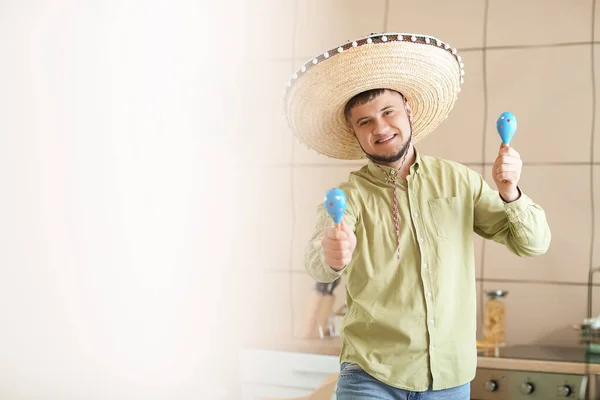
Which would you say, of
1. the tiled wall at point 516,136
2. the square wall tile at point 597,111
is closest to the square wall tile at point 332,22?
the tiled wall at point 516,136

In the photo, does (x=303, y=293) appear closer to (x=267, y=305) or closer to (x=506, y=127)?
(x=267, y=305)

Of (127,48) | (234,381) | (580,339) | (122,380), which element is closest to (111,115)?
(127,48)

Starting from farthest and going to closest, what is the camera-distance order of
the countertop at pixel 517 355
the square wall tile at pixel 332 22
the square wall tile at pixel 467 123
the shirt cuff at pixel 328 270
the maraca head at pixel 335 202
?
the square wall tile at pixel 332 22 → the square wall tile at pixel 467 123 → the countertop at pixel 517 355 → the shirt cuff at pixel 328 270 → the maraca head at pixel 335 202

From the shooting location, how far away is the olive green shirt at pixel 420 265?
4.32ft

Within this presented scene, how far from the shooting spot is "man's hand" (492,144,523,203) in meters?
1.26

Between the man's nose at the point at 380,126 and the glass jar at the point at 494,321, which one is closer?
the man's nose at the point at 380,126

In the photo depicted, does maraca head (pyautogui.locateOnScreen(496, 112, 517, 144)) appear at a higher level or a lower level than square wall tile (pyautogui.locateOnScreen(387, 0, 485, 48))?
lower

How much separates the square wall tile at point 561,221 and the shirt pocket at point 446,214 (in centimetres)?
107

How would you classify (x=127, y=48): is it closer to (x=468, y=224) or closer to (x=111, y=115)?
(x=111, y=115)

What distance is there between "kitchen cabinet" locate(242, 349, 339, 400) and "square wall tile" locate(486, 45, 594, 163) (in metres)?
0.98

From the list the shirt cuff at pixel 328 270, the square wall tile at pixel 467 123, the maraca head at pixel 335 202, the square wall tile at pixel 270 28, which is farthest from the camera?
the square wall tile at pixel 467 123

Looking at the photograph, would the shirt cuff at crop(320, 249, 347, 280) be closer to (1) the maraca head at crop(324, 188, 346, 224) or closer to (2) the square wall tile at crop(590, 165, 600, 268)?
(1) the maraca head at crop(324, 188, 346, 224)

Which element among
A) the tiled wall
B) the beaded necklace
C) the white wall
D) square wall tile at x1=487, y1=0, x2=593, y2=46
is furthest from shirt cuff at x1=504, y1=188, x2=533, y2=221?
square wall tile at x1=487, y1=0, x2=593, y2=46

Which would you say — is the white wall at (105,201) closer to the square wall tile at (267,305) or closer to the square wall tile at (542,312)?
the square wall tile at (267,305)
